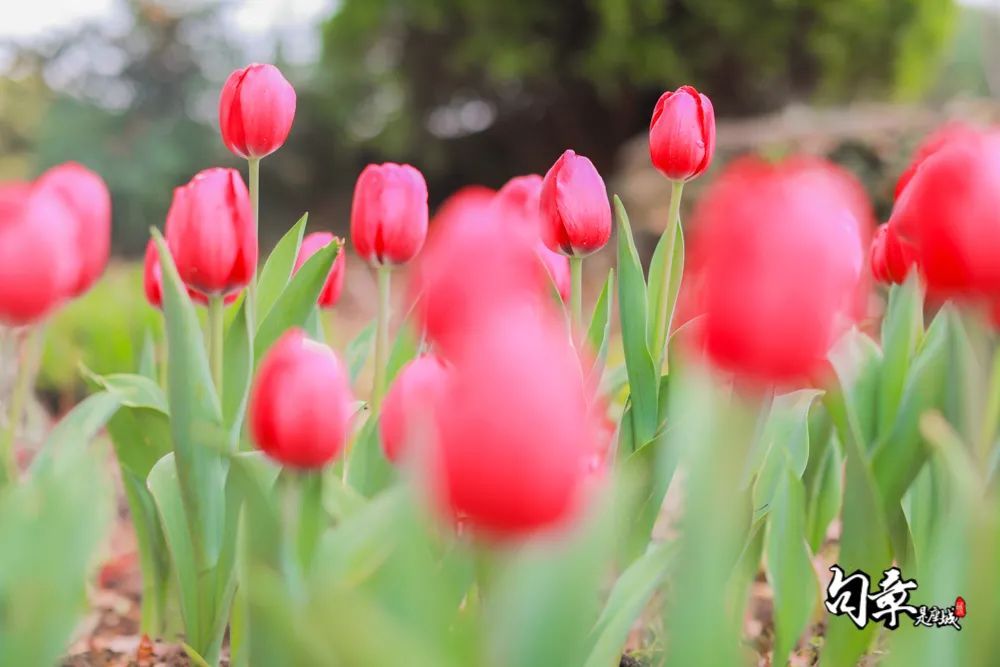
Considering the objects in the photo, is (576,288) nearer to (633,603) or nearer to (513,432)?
(633,603)

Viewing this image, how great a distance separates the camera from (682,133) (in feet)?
3.71

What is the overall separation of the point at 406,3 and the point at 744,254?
8.77m

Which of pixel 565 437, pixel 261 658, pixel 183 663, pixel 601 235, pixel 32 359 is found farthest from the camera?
pixel 183 663

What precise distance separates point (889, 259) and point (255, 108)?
0.84 meters

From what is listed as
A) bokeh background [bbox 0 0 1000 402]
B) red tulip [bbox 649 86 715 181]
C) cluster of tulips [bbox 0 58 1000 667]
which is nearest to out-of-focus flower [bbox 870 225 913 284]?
cluster of tulips [bbox 0 58 1000 667]

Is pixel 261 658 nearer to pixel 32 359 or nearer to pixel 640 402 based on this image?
pixel 32 359

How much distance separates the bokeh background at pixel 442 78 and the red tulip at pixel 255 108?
19.8ft

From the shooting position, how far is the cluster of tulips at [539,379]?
1.68ft

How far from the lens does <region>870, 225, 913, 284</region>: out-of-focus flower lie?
1.20m

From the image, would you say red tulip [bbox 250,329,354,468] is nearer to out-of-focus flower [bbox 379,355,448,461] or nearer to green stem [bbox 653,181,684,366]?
out-of-focus flower [bbox 379,355,448,461]

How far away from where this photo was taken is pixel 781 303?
0.51 m

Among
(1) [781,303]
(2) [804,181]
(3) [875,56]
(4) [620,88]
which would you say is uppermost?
(3) [875,56]

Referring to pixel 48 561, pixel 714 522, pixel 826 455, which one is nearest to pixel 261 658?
pixel 48 561

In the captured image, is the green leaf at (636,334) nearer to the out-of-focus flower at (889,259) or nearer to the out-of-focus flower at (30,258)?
the out-of-focus flower at (889,259)
